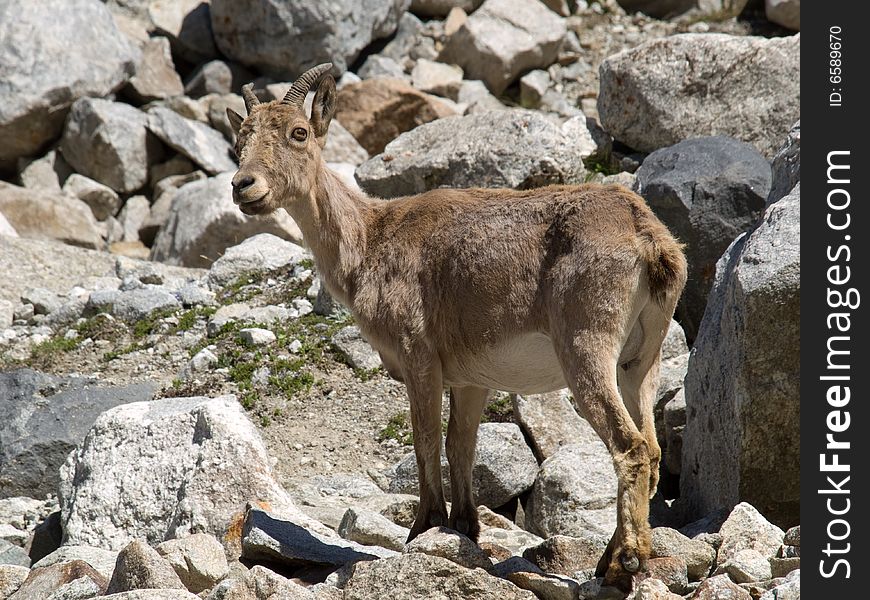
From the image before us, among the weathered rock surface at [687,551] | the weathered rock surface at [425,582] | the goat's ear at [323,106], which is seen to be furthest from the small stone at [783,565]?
the goat's ear at [323,106]

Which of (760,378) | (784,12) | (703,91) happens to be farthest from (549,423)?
(784,12)

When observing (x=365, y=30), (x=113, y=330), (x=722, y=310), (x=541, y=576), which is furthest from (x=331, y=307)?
(x=365, y=30)

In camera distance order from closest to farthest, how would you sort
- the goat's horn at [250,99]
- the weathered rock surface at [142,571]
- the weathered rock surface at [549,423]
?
the weathered rock surface at [142,571] → the goat's horn at [250,99] → the weathered rock surface at [549,423]

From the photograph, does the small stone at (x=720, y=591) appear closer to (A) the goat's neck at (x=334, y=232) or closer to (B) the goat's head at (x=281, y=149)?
(A) the goat's neck at (x=334, y=232)

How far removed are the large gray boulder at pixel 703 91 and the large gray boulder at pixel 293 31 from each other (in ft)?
30.1

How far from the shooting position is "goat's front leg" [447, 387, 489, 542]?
888 cm

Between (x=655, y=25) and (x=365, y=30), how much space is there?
23.8 ft

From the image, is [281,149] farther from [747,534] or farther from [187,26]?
[187,26]

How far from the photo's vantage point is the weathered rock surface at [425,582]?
7.14 meters

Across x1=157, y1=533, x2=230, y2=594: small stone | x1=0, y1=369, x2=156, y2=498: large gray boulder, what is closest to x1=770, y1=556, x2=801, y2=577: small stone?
x1=157, y1=533, x2=230, y2=594: small stone

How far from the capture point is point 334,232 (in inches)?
375

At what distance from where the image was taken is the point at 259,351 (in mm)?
14258

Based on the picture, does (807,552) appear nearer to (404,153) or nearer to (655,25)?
(404,153)

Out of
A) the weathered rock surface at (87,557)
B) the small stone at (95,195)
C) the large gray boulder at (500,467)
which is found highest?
the small stone at (95,195)
